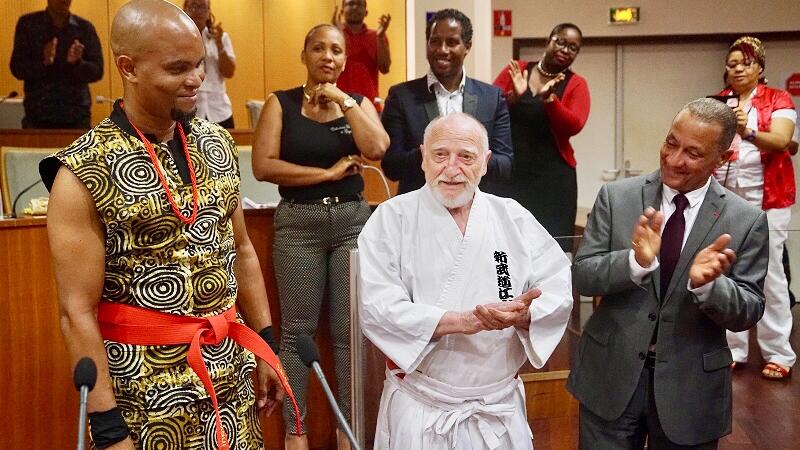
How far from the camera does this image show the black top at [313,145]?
3143mm

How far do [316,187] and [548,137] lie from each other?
44.5 inches

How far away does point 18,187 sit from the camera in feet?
13.1

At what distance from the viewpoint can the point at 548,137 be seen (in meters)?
3.70

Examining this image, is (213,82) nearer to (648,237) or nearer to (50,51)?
(50,51)

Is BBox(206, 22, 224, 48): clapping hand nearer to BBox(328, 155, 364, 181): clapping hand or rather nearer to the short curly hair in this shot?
the short curly hair

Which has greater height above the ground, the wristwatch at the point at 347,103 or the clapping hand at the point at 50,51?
the clapping hand at the point at 50,51

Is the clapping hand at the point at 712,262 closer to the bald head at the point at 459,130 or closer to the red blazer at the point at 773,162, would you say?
the bald head at the point at 459,130

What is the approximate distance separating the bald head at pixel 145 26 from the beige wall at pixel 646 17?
5.75 meters

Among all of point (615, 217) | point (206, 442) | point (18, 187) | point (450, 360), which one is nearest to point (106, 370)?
point (206, 442)

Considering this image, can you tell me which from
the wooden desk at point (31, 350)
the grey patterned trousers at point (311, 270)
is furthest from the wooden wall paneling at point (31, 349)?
the grey patterned trousers at point (311, 270)

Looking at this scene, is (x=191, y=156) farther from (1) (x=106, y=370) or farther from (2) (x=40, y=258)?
(2) (x=40, y=258)

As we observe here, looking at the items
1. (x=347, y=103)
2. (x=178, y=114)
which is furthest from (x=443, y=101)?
(x=178, y=114)

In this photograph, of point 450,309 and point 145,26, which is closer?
point 145,26

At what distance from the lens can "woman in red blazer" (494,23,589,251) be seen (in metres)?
3.66
